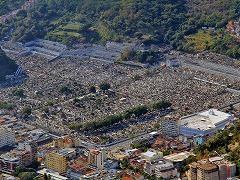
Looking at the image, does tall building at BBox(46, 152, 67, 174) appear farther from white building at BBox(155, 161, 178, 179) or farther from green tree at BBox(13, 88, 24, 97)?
green tree at BBox(13, 88, 24, 97)

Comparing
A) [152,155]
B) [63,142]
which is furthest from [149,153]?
[63,142]

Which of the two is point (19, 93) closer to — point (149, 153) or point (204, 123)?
point (204, 123)

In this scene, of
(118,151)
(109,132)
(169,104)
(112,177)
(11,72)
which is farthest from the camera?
(11,72)

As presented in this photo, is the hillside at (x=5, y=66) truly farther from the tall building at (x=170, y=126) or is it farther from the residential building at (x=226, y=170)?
the residential building at (x=226, y=170)

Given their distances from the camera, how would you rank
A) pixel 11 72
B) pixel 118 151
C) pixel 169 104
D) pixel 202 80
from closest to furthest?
pixel 118 151 < pixel 169 104 < pixel 202 80 < pixel 11 72

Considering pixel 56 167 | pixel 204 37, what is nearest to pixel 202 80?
pixel 204 37

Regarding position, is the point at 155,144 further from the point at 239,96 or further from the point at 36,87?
the point at 36,87
